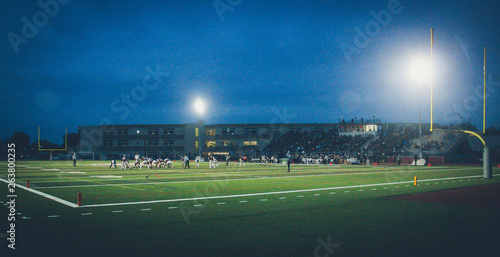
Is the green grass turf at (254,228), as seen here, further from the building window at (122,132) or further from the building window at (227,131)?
the building window at (122,132)

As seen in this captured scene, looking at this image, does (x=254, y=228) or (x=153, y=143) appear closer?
(x=254, y=228)

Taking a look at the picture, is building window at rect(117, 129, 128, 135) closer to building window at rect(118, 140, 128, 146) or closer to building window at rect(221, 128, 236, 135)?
building window at rect(118, 140, 128, 146)

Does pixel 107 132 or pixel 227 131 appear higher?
pixel 227 131

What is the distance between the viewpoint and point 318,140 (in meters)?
71.2

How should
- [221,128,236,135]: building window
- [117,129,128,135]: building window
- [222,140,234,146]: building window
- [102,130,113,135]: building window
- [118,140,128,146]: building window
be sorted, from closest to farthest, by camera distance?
[222,140,234,146]: building window, [221,128,236,135]: building window, [102,130,113,135]: building window, [118,140,128,146]: building window, [117,129,128,135]: building window

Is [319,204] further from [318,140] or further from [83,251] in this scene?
[318,140]

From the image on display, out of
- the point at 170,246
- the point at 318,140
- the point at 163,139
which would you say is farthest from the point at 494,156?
the point at 163,139

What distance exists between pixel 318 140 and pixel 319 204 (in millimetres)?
58868

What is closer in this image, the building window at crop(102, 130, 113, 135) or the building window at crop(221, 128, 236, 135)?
the building window at crop(221, 128, 236, 135)

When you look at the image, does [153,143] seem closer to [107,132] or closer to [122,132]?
[122,132]

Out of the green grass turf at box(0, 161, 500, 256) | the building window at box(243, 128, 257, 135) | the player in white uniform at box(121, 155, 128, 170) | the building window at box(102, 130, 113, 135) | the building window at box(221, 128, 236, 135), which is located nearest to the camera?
the green grass turf at box(0, 161, 500, 256)

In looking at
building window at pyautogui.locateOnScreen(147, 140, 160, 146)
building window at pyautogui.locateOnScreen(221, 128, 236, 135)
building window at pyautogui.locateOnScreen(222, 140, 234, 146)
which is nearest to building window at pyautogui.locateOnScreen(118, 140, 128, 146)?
building window at pyautogui.locateOnScreen(147, 140, 160, 146)

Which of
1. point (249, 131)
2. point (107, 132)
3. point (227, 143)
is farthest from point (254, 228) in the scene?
point (107, 132)

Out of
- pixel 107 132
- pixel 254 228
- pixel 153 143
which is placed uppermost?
pixel 107 132
